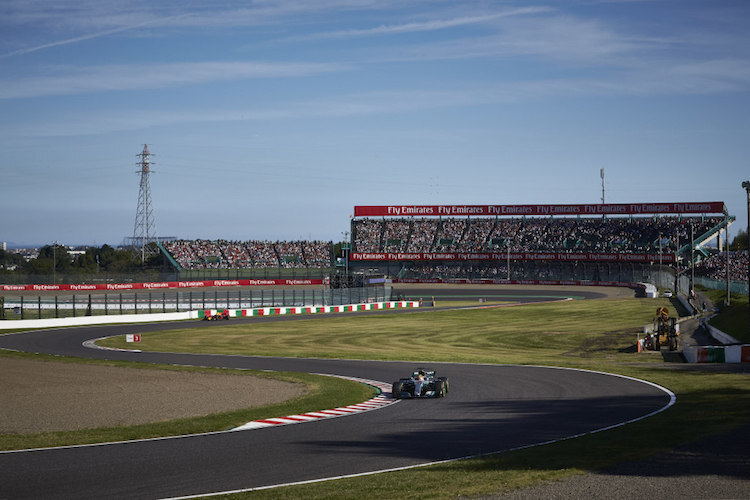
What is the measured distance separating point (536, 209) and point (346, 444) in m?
116

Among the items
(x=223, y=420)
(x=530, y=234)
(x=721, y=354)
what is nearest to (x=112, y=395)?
(x=223, y=420)

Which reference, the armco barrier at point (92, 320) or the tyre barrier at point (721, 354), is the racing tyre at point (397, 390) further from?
the armco barrier at point (92, 320)

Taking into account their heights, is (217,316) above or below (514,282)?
below

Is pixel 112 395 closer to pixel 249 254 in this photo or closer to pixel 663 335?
pixel 663 335

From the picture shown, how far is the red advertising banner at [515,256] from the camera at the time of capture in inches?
4373

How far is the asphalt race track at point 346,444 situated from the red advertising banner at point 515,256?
8322 cm

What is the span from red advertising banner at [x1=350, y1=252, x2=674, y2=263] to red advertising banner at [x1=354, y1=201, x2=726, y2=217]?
488 inches

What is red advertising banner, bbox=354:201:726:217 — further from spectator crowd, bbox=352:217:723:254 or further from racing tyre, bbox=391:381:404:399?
racing tyre, bbox=391:381:404:399

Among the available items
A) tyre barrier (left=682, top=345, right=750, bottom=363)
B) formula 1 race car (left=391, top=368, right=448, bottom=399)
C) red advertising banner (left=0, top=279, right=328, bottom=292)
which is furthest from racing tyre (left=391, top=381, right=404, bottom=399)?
red advertising banner (left=0, top=279, right=328, bottom=292)

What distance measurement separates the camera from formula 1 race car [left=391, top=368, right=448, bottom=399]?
1058 inches

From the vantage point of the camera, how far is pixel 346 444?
18734 millimetres

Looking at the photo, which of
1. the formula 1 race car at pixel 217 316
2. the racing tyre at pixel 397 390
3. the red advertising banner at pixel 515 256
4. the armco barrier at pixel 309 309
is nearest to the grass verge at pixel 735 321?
the racing tyre at pixel 397 390

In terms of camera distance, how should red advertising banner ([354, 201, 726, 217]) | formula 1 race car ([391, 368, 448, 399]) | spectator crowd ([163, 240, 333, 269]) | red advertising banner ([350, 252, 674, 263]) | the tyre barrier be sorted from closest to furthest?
formula 1 race car ([391, 368, 448, 399])
the tyre barrier
red advertising banner ([350, 252, 674, 263])
red advertising banner ([354, 201, 726, 217])
spectator crowd ([163, 240, 333, 269])

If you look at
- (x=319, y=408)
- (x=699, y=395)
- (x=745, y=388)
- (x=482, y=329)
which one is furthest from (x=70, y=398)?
(x=482, y=329)
